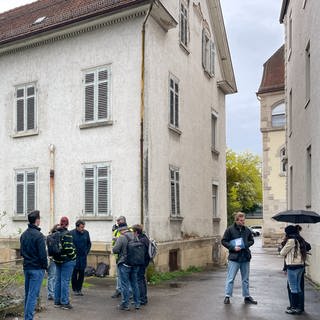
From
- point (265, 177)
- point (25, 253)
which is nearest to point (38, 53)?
point (25, 253)

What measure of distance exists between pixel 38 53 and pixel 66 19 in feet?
6.27

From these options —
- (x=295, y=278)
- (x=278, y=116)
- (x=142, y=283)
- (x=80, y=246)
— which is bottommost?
(x=142, y=283)

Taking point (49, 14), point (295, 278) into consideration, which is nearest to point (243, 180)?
point (49, 14)

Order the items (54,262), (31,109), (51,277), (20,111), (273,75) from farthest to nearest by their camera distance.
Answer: (273,75)
(20,111)
(31,109)
(51,277)
(54,262)

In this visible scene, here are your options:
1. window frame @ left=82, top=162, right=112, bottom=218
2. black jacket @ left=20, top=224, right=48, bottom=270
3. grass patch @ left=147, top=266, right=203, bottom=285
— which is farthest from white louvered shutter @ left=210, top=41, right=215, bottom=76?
black jacket @ left=20, top=224, right=48, bottom=270

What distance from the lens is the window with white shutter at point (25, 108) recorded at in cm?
1670

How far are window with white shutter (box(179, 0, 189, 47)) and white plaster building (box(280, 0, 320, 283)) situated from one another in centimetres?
395

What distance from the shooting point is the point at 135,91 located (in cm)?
1458

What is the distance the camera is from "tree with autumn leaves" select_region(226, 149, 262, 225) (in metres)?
→ 48.7

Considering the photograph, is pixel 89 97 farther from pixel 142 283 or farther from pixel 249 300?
pixel 249 300

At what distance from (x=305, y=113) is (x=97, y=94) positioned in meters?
6.51

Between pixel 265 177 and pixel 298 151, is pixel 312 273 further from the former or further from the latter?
pixel 265 177

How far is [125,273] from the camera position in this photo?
9.60 meters

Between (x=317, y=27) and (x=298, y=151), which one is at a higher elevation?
(x=317, y=27)
